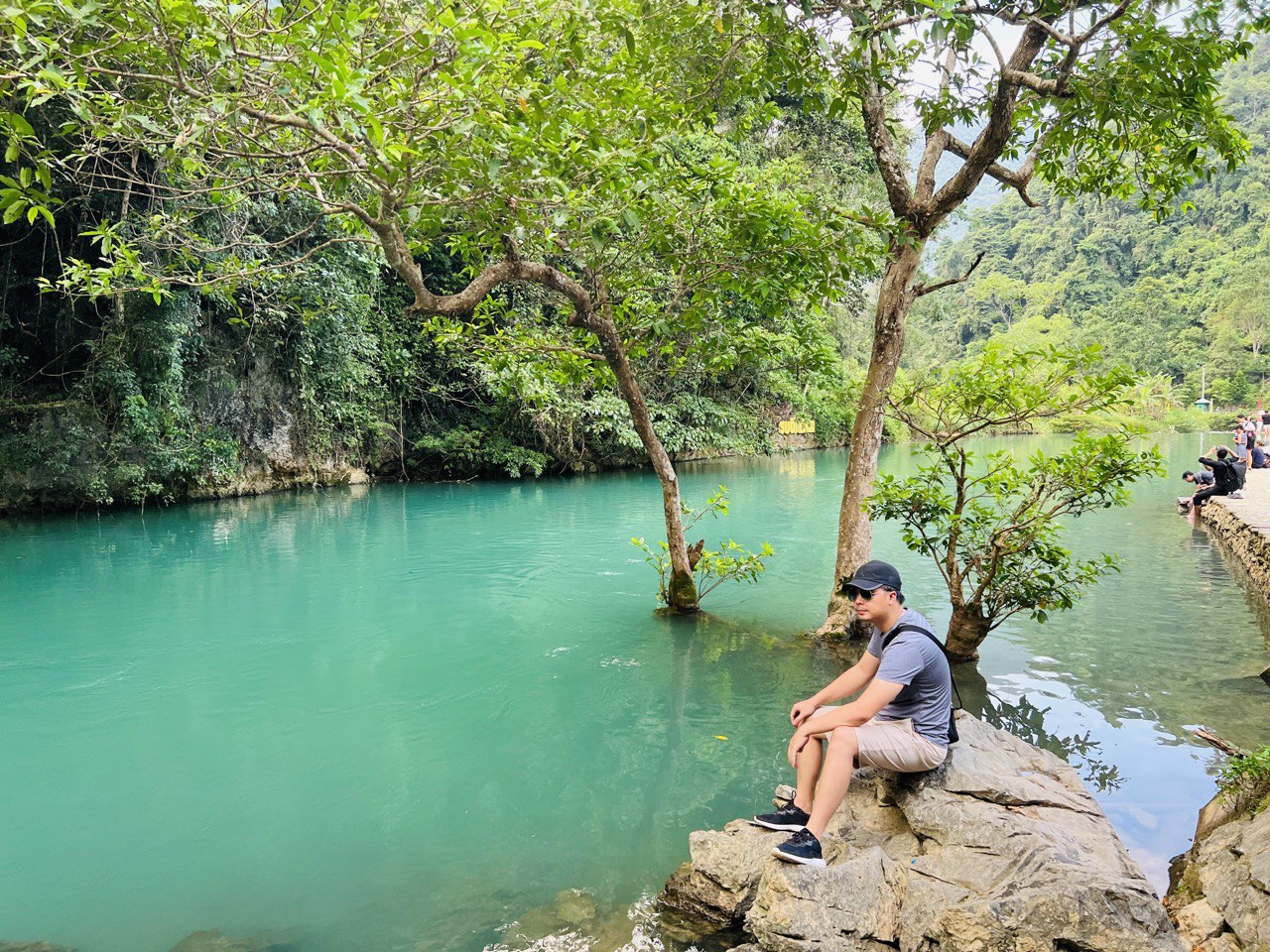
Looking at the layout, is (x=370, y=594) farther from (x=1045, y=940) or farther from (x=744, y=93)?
(x=1045, y=940)

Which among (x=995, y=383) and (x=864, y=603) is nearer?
(x=864, y=603)

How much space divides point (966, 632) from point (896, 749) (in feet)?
11.6

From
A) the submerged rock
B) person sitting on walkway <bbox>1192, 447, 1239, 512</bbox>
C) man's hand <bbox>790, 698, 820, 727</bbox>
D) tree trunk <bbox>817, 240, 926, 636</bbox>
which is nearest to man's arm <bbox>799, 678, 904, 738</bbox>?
man's hand <bbox>790, 698, 820, 727</bbox>

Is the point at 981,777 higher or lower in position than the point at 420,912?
higher

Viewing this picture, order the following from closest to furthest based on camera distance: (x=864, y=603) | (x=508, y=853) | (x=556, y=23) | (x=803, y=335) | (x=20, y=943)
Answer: (x=20, y=943)
(x=864, y=603)
(x=508, y=853)
(x=556, y=23)
(x=803, y=335)

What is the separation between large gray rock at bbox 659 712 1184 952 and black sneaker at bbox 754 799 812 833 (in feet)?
0.21

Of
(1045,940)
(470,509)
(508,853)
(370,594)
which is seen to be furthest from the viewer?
(470,509)

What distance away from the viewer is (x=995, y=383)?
228 inches

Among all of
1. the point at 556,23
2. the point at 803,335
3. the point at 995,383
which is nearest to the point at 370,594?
the point at 803,335

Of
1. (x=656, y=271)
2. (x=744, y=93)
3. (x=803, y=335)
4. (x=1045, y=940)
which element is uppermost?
(x=744, y=93)

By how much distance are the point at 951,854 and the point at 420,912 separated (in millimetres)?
2209

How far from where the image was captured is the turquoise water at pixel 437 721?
3.74 m

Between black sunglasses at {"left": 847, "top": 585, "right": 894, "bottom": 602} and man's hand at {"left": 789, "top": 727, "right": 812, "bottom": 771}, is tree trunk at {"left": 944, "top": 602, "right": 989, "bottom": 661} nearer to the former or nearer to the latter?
black sunglasses at {"left": 847, "top": 585, "right": 894, "bottom": 602}

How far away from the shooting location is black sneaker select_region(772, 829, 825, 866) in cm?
296
